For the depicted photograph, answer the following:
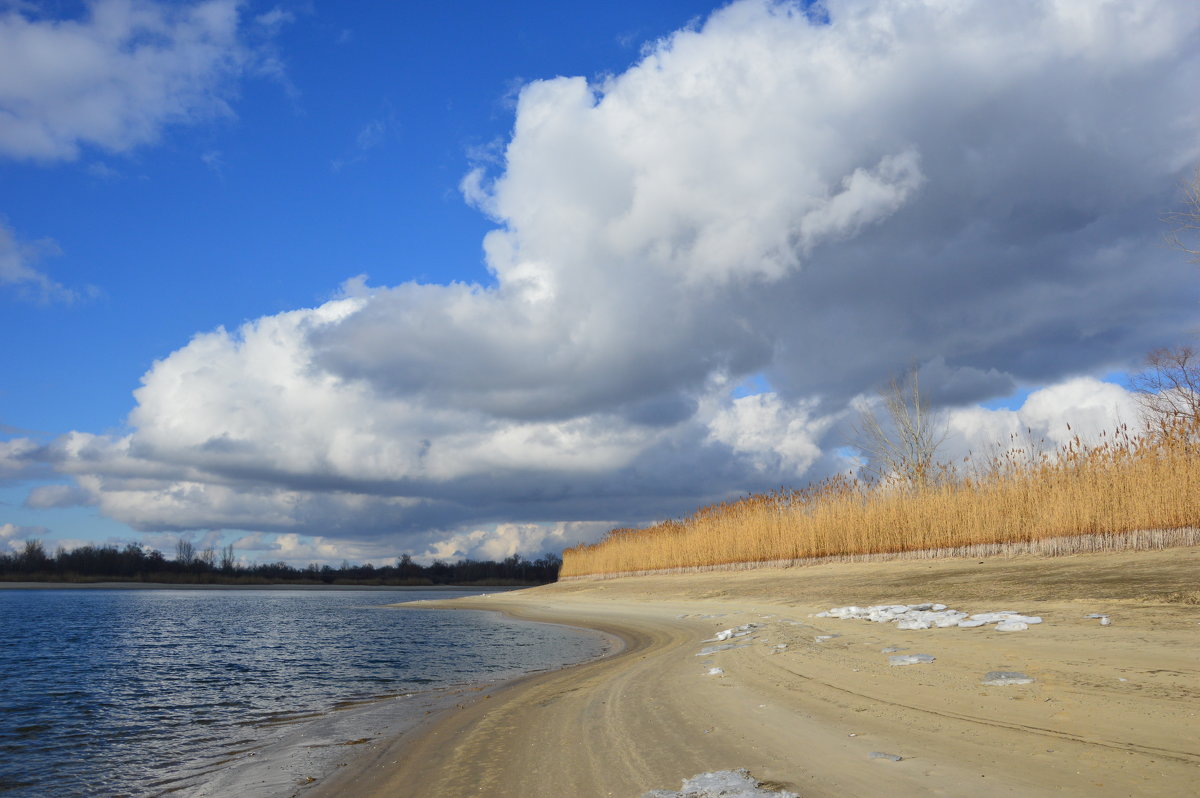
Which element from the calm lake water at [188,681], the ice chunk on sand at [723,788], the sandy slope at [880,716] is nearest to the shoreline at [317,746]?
the calm lake water at [188,681]

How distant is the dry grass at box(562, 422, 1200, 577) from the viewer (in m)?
14.2

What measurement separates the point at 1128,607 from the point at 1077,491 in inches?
A: 299

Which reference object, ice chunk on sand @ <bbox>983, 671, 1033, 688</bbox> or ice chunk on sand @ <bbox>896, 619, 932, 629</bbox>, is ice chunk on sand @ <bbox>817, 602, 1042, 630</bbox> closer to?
ice chunk on sand @ <bbox>896, 619, 932, 629</bbox>

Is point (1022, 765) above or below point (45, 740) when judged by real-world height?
above

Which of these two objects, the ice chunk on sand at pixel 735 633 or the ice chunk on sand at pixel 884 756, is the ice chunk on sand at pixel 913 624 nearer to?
the ice chunk on sand at pixel 735 633

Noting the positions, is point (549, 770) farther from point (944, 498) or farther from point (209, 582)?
point (209, 582)

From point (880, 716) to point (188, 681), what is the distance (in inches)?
623

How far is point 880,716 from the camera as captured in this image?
604cm

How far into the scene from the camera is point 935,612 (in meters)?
11.4

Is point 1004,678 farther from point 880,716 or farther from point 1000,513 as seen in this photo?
point 1000,513

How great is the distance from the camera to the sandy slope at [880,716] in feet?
14.9

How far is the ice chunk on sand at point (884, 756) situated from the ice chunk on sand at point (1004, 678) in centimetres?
223

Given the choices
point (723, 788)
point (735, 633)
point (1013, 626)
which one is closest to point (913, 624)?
point (1013, 626)

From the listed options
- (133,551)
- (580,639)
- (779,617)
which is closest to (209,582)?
(133,551)
